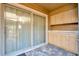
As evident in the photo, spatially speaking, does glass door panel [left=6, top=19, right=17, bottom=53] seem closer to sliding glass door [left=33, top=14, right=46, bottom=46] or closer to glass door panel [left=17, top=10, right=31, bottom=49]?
glass door panel [left=17, top=10, right=31, bottom=49]

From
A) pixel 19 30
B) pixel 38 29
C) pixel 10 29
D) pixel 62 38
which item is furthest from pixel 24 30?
pixel 62 38

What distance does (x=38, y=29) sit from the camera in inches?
116

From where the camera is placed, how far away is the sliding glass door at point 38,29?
284 centimetres

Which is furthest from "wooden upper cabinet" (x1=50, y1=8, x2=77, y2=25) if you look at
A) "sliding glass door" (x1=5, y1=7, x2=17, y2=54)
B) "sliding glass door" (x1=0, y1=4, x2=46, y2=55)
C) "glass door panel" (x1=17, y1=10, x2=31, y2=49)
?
"sliding glass door" (x1=5, y1=7, x2=17, y2=54)

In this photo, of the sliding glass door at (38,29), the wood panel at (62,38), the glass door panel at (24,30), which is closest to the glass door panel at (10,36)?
the glass door panel at (24,30)

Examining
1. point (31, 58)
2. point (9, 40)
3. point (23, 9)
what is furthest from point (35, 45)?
point (31, 58)

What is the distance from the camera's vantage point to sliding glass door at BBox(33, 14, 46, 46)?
2844mm

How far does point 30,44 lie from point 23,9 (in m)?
1.10

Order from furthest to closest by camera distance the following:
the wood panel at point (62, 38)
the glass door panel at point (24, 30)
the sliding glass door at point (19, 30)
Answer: the wood panel at point (62, 38)
the glass door panel at point (24, 30)
the sliding glass door at point (19, 30)

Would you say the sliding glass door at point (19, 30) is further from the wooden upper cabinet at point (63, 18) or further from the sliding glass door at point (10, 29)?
the wooden upper cabinet at point (63, 18)

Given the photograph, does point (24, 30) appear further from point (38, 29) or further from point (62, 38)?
point (62, 38)

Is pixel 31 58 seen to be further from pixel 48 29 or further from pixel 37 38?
pixel 37 38

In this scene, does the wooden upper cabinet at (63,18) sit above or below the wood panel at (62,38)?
above

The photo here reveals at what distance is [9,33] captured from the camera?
6.78ft
